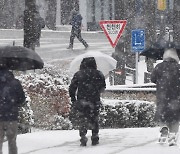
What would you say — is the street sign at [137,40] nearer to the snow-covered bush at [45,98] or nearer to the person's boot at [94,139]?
the snow-covered bush at [45,98]

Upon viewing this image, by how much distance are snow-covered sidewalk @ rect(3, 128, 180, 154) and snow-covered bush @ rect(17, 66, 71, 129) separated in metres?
0.81

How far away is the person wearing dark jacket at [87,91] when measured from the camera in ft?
34.8

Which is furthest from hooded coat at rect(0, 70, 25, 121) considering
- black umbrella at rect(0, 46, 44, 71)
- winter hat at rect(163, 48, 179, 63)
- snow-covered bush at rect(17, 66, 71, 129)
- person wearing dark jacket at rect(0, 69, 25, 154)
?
snow-covered bush at rect(17, 66, 71, 129)

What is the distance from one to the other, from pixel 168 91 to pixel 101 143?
173 centimetres

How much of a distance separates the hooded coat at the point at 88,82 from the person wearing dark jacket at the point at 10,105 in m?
1.82

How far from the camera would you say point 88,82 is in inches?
418

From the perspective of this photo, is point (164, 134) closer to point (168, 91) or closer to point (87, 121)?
point (168, 91)

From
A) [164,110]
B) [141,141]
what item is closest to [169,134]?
[164,110]

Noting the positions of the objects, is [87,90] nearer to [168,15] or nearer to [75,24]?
[75,24]

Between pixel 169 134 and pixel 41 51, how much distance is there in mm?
17530

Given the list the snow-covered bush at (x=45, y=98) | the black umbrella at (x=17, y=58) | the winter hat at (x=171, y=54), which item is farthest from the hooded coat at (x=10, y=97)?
the snow-covered bush at (x=45, y=98)

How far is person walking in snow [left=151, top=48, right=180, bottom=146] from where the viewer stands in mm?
10406

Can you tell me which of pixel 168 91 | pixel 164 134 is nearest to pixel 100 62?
pixel 168 91

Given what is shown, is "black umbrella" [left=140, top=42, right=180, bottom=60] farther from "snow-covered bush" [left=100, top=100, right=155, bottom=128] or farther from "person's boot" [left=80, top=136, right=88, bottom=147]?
"snow-covered bush" [left=100, top=100, right=155, bottom=128]
